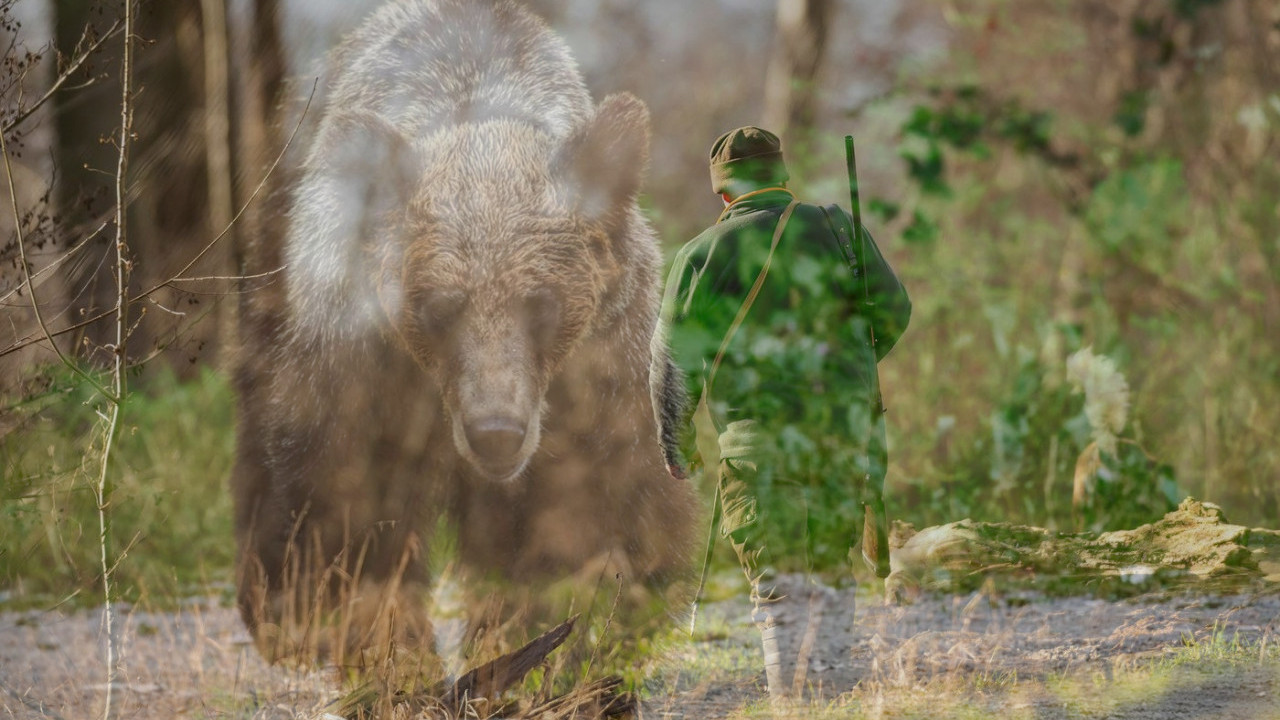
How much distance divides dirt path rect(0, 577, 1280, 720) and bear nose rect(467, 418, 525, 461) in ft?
2.60

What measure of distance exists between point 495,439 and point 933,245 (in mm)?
4201

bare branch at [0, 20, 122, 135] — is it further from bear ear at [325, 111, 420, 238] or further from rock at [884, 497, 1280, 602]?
rock at [884, 497, 1280, 602]

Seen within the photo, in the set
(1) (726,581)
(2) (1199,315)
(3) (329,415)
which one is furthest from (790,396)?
(2) (1199,315)

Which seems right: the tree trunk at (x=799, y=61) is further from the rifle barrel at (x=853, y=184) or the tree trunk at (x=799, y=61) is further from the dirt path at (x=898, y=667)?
the rifle barrel at (x=853, y=184)

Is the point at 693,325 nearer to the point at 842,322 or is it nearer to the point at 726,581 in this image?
the point at 842,322

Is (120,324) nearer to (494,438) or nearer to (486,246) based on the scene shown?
(494,438)

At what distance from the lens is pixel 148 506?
6.18 metres

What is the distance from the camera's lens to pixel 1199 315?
23.4 ft

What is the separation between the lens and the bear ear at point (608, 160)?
382 cm

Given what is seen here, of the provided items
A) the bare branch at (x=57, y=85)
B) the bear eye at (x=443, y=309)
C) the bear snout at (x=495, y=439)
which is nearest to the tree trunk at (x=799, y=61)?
the bear eye at (x=443, y=309)

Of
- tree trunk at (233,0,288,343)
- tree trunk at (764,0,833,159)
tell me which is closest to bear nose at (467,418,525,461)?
tree trunk at (233,0,288,343)

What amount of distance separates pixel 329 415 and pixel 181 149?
1.42 m

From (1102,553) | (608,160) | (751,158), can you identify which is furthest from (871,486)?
(1102,553)

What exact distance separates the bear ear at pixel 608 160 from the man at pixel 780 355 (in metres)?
0.73
